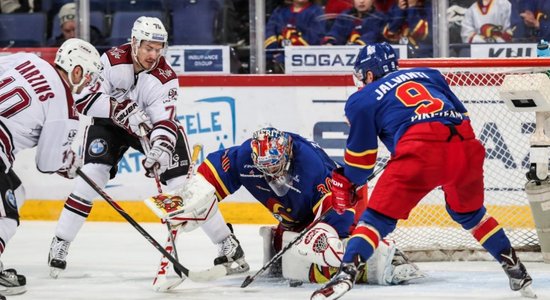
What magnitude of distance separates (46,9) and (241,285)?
2.87 meters

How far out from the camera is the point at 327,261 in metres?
4.34

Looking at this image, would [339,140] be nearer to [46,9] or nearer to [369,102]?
[46,9]

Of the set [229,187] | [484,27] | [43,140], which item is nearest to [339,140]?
[484,27]

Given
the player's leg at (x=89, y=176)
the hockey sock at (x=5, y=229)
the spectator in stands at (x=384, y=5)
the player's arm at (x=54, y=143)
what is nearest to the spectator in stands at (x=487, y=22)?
the spectator in stands at (x=384, y=5)

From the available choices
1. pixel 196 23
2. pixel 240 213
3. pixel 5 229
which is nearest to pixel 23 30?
pixel 196 23

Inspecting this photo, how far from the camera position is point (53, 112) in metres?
4.29

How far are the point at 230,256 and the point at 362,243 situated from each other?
1037 mm

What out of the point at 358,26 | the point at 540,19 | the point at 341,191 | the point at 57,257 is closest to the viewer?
the point at 341,191

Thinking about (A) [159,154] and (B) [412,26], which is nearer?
(A) [159,154]

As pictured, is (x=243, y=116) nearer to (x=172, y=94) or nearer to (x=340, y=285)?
(x=172, y=94)

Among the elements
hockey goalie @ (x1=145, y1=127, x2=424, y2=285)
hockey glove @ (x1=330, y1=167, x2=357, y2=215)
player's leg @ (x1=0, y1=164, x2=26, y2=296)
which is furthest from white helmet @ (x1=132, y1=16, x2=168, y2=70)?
hockey glove @ (x1=330, y1=167, x2=357, y2=215)

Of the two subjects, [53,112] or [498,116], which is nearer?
[53,112]

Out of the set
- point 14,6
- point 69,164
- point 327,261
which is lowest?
point 327,261

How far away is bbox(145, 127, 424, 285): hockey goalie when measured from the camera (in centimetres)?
443
